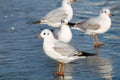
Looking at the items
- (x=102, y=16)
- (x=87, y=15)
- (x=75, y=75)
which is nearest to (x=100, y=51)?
(x=102, y=16)

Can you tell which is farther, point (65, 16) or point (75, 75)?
point (65, 16)

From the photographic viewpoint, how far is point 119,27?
13.0 metres

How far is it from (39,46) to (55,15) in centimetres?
158

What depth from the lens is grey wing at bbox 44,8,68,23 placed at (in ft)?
42.1

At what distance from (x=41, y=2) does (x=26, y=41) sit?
478 centimetres

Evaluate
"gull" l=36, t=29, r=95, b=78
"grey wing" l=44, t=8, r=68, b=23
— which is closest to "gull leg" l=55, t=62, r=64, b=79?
"gull" l=36, t=29, r=95, b=78

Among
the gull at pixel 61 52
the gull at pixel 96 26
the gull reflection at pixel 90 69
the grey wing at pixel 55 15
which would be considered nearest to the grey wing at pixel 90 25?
the gull at pixel 96 26

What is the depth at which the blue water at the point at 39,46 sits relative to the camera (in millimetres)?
9305

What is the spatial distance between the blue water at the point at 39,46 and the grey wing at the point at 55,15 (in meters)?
0.51

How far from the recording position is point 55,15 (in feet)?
42.3

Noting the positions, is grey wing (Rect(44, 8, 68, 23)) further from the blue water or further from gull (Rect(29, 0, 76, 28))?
the blue water

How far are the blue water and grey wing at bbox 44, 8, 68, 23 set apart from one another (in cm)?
51

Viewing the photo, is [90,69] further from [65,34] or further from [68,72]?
[65,34]

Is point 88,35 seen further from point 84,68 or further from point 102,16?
point 84,68
